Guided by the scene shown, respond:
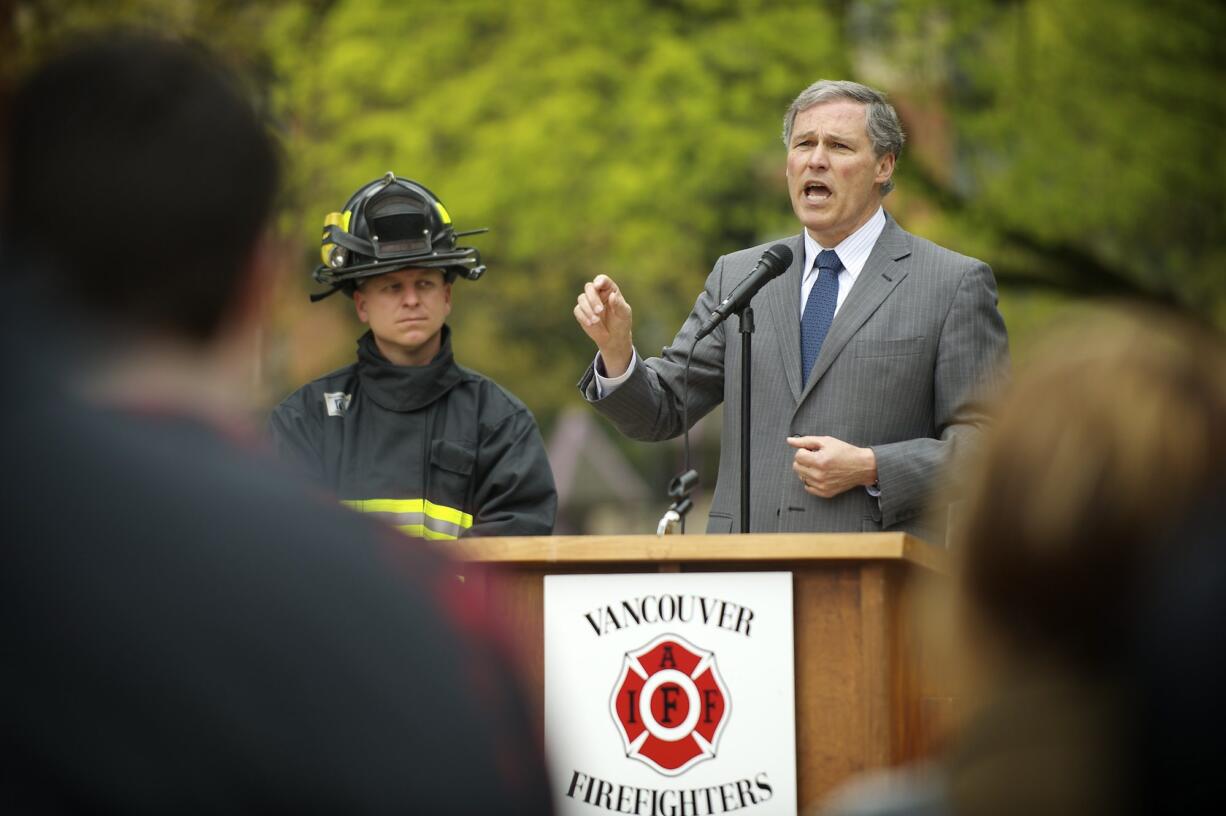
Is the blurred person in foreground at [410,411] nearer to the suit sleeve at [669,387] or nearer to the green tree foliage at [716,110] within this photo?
the suit sleeve at [669,387]

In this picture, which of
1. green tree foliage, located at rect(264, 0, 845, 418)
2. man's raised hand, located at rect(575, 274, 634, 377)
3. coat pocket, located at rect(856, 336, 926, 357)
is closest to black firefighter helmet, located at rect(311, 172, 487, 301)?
man's raised hand, located at rect(575, 274, 634, 377)

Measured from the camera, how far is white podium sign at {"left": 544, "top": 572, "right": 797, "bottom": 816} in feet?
12.5

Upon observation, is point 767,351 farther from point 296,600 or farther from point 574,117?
point 574,117

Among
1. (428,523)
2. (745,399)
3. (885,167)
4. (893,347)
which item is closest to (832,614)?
(745,399)

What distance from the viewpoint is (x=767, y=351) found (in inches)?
195

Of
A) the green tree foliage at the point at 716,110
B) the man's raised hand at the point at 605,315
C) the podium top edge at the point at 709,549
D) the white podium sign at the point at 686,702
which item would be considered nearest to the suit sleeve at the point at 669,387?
the man's raised hand at the point at 605,315

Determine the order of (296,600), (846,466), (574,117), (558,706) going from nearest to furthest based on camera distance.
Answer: (296,600), (558,706), (846,466), (574,117)

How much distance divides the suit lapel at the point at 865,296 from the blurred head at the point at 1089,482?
129 inches

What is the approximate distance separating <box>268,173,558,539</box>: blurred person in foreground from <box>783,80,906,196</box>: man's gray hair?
111cm

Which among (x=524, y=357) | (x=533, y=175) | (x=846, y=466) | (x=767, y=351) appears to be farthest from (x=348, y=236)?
(x=524, y=357)

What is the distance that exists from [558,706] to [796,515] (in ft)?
3.74

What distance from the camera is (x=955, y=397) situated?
472 centimetres

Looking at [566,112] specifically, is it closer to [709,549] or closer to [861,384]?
[861,384]

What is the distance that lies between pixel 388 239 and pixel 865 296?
4.62 feet
